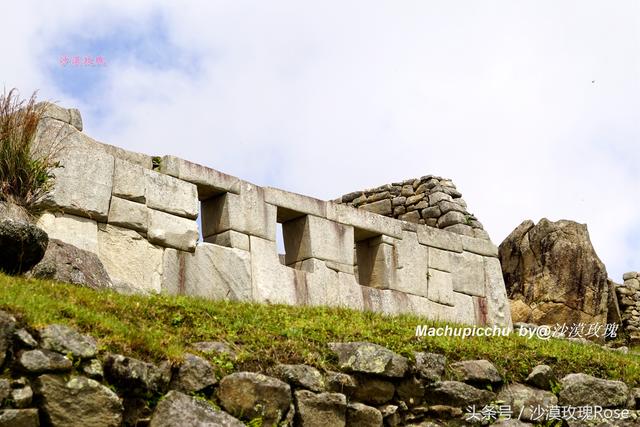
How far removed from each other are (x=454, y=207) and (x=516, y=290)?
4.45m

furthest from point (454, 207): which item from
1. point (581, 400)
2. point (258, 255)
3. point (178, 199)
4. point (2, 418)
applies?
point (2, 418)

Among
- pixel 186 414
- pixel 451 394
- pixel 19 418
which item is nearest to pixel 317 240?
pixel 451 394

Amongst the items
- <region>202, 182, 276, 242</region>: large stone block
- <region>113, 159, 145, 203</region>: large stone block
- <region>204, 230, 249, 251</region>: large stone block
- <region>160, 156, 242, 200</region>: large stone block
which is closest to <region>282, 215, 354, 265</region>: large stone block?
<region>202, 182, 276, 242</region>: large stone block

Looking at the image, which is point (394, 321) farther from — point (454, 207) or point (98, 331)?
point (454, 207)

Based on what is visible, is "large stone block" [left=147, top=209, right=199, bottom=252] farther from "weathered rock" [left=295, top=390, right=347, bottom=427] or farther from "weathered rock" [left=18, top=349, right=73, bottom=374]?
"weathered rock" [left=18, top=349, right=73, bottom=374]

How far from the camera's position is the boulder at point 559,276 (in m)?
19.0

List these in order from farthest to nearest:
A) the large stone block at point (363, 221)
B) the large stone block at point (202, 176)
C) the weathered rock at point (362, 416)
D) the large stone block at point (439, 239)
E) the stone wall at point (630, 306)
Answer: the stone wall at point (630, 306), the large stone block at point (439, 239), the large stone block at point (363, 221), the large stone block at point (202, 176), the weathered rock at point (362, 416)

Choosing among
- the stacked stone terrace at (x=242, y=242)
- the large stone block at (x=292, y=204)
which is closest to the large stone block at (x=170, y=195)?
the stacked stone terrace at (x=242, y=242)

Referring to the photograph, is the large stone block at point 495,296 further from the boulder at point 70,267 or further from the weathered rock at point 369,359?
the boulder at point 70,267

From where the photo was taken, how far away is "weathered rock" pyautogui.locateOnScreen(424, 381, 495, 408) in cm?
886

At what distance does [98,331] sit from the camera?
7414 mm

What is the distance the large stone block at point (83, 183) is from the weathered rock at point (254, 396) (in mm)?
3919

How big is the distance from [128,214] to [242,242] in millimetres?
1628

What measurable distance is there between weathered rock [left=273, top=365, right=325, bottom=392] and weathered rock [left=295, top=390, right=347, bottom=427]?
0.07 metres
